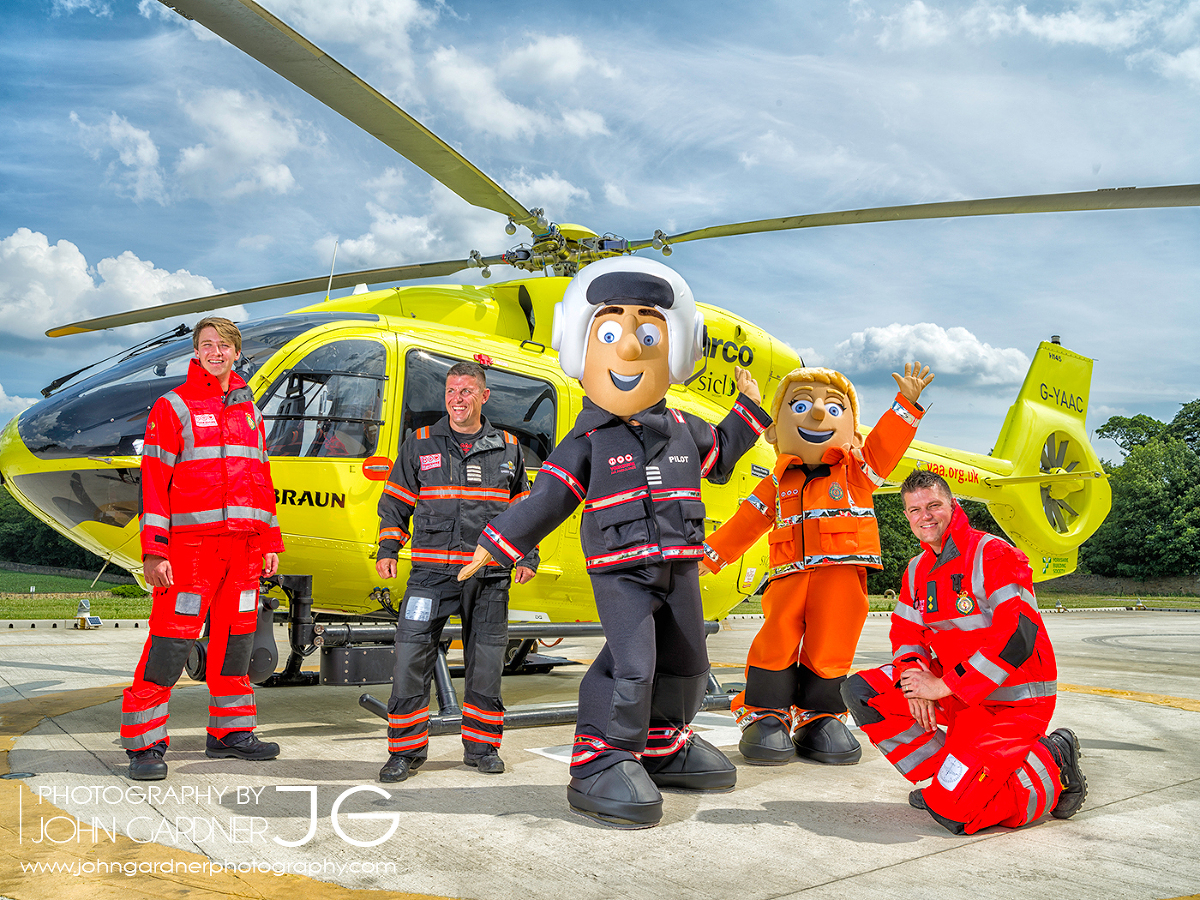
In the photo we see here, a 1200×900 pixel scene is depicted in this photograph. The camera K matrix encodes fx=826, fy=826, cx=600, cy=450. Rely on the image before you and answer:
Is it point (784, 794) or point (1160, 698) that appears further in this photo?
point (1160, 698)

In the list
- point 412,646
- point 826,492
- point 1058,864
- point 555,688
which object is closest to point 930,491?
point 826,492

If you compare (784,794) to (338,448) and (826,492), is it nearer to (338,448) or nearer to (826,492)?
(826,492)

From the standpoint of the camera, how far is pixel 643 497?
3.24 metres

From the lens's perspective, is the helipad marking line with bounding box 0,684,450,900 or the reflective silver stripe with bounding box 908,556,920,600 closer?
the helipad marking line with bounding box 0,684,450,900

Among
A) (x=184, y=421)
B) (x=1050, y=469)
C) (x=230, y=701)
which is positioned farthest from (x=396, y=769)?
(x=1050, y=469)

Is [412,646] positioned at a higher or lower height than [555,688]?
higher

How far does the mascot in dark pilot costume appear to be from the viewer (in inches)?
123

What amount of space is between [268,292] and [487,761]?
155 inches

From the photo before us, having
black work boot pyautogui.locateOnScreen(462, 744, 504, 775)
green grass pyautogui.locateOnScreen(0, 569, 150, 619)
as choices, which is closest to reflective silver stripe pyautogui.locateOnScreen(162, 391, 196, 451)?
black work boot pyautogui.locateOnScreen(462, 744, 504, 775)

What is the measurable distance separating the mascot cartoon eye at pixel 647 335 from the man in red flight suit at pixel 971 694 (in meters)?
1.22

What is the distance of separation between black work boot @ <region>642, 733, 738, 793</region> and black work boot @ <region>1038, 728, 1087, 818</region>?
1.21 meters

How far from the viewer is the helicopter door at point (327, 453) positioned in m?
4.43

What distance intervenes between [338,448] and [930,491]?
3.00 metres

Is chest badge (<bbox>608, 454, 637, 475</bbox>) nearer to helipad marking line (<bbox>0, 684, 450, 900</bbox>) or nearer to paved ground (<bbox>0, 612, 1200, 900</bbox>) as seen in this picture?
paved ground (<bbox>0, 612, 1200, 900</bbox>)
